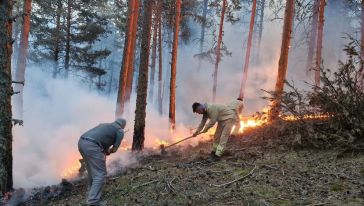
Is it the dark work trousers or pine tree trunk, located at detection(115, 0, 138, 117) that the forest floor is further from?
pine tree trunk, located at detection(115, 0, 138, 117)

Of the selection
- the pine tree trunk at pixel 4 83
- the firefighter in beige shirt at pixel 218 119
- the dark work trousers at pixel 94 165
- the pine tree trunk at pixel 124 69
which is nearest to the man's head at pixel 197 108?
the firefighter in beige shirt at pixel 218 119

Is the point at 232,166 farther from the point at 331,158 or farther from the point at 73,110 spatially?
the point at 73,110

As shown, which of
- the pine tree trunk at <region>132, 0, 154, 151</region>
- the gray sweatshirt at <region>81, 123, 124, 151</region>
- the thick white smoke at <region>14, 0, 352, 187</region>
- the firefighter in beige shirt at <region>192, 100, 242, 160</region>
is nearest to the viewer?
the gray sweatshirt at <region>81, 123, 124, 151</region>

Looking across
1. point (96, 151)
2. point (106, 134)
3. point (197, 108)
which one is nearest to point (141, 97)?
point (197, 108)

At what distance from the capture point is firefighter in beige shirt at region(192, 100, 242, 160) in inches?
367

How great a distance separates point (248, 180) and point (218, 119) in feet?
9.11

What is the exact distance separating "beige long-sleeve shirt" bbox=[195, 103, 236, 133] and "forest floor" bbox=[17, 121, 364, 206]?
2.66 ft

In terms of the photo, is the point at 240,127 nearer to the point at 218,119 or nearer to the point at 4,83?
the point at 218,119

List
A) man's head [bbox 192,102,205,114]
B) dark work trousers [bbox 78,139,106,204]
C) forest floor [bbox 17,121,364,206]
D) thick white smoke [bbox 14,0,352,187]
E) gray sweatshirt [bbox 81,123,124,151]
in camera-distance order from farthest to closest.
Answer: thick white smoke [bbox 14,0,352,187]
man's head [bbox 192,102,205,114]
gray sweatshirt [bbox 81,123,124,151]
dark work trousers [bbox 78,139,106,204]
forest floor [bbox 17,121,364,206]

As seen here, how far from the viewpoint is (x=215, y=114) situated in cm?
945

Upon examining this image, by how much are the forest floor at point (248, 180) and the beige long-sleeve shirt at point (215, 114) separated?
0.81 metres

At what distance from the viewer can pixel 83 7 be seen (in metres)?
28.4

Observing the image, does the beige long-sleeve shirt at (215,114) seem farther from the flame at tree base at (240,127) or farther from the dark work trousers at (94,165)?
the dark work trousers at (94,165)

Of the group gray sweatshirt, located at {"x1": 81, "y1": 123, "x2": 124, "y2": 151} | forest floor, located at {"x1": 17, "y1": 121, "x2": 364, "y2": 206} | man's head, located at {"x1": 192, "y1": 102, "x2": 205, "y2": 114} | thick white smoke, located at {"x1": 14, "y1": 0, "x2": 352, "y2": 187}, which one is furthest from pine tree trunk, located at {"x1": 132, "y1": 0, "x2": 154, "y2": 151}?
gray sweatshirt, located at {"x1": 81, "y1": 123, "x2": 124, "y2": 151}
